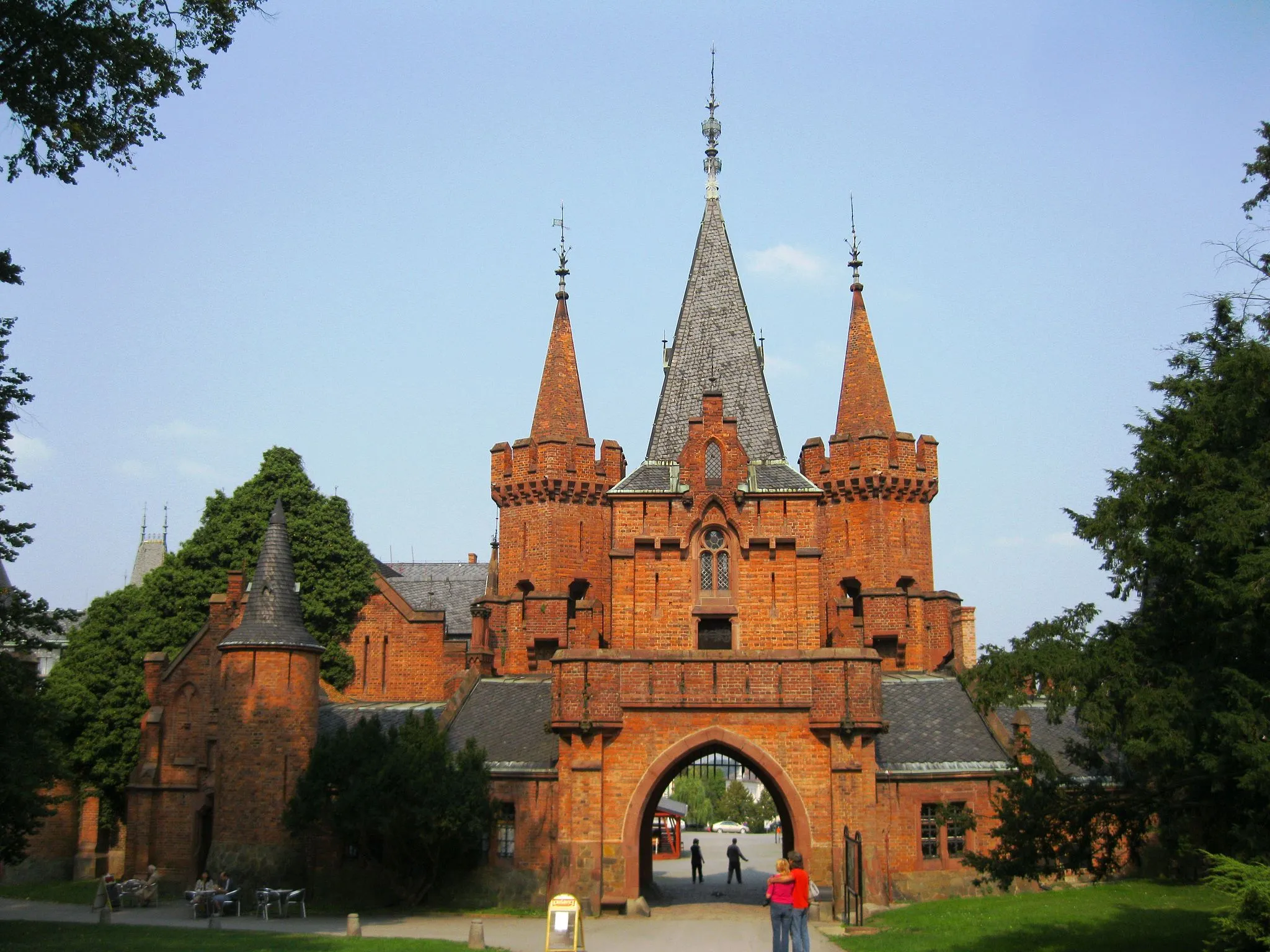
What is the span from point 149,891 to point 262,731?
5.98m

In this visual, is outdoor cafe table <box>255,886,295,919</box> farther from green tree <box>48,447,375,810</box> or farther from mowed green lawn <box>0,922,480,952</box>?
green tree <box>48,447,375,810</box>

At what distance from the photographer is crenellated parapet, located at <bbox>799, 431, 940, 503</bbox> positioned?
41.9m

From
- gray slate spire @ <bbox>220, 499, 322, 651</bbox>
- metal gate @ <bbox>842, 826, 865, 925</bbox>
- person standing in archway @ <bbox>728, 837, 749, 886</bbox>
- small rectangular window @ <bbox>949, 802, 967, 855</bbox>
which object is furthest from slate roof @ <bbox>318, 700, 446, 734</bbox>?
small rectangular window @ <bbox>949, 802, 967, 855</bbox>

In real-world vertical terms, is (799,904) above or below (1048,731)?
below

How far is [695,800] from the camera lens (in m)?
85.3

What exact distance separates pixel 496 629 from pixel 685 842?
99.2 ft

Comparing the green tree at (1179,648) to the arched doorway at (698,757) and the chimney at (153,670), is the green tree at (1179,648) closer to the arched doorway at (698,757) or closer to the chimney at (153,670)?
the arched doorway at (698,757)

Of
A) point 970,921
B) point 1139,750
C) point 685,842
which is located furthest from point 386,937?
point 685,842

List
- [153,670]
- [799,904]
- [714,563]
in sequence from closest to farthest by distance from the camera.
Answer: [799,904]
[714,563]
[153,670]

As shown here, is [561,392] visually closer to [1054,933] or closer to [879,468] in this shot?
[879,468]

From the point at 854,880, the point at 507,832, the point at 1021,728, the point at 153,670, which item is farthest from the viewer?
the point at 153,670

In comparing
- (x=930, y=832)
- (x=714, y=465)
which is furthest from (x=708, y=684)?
(x=714, y=465)

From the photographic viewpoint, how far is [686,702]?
2916cm

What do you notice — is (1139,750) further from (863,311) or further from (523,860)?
(863,311)
